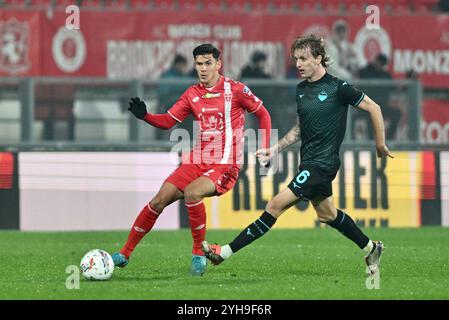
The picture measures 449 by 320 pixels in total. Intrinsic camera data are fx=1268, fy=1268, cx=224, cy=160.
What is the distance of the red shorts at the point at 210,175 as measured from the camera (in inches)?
442

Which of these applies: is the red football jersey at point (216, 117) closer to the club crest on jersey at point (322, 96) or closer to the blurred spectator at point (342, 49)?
the club crest on jersey at point (322, 96)

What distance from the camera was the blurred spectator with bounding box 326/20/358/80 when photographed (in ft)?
70.5

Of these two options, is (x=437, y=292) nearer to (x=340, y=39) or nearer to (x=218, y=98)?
(x=218, y=98)

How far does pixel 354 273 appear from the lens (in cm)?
1134

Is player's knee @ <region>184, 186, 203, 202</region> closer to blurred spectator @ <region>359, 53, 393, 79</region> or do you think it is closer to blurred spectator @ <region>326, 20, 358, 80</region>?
blurred spectator @ <region>359, 53, 393, 79</region>

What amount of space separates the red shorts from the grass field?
0.79m

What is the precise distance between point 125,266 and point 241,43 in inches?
411

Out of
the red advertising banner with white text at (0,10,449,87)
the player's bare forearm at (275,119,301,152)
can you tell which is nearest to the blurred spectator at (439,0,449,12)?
the red advertising banner with white text at (0,10,449,87)

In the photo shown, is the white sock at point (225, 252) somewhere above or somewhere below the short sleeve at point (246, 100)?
below

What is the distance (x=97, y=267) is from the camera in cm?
1058

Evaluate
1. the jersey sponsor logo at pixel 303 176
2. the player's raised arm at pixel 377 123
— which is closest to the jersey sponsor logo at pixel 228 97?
the jersey sponsor logo at pixel 303 176

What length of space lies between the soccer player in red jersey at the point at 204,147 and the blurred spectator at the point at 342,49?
9.84 metres
